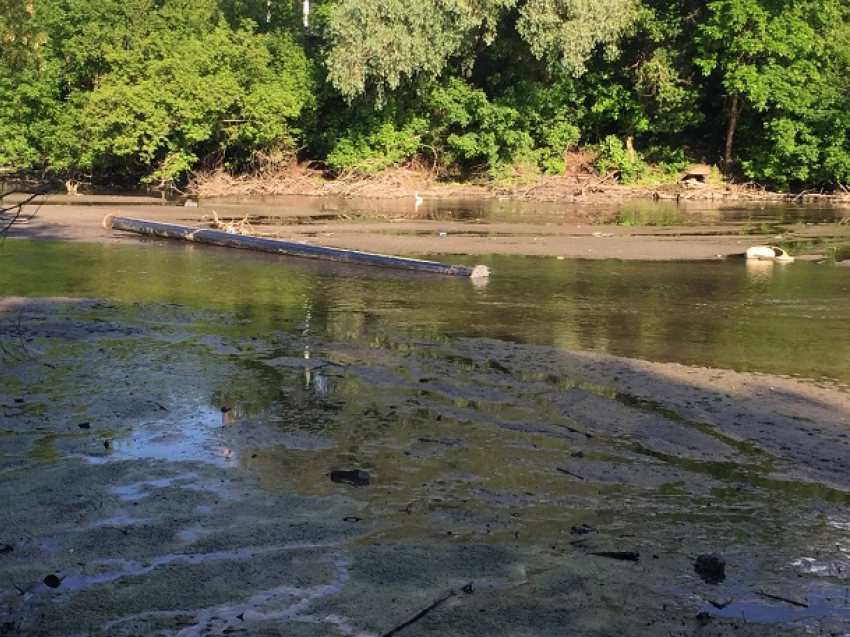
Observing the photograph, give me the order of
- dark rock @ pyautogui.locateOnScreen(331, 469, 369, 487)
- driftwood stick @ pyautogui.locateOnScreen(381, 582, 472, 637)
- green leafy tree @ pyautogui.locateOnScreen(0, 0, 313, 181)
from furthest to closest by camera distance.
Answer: green leafy tree @ pyautogui.locateOnScreen(0, 0, 313, 181) → dark rock @ pyautogui.locateOnScreen(331, 469, 369, 487) → driftwood stick @ pyautogui.locateOnScreen(381, 582, 472, 637)

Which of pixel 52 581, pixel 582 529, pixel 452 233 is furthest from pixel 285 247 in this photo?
pixel 52 581

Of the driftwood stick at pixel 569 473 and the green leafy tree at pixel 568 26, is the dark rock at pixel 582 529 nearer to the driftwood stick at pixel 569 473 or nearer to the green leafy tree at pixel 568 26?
the driftwood stick at pixel 569 473

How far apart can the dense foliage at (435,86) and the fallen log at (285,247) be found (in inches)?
508

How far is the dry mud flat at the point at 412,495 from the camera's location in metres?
5.38

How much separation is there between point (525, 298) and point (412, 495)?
28.6 ft

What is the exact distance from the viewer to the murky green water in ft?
40.8

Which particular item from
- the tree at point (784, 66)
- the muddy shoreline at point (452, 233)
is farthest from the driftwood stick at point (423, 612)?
the tree at point (784, 66)

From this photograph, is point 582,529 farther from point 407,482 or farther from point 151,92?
point 151,92

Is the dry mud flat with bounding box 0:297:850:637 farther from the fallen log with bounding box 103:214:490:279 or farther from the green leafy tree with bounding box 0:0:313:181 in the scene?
the green leafy tree with bounding box 0:0:313:181

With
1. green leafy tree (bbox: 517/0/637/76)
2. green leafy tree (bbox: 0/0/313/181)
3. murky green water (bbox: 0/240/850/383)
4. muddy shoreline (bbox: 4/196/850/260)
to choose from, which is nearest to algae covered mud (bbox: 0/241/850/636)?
murky green water (bbox: 0/240/850/383)

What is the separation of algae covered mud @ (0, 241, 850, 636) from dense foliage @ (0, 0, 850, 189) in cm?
2478

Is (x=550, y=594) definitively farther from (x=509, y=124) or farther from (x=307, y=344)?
(x=509, y=124)

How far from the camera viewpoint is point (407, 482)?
24.0 feet

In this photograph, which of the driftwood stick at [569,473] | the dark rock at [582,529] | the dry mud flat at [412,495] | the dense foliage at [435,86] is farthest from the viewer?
the dense foliage at [435,86]
